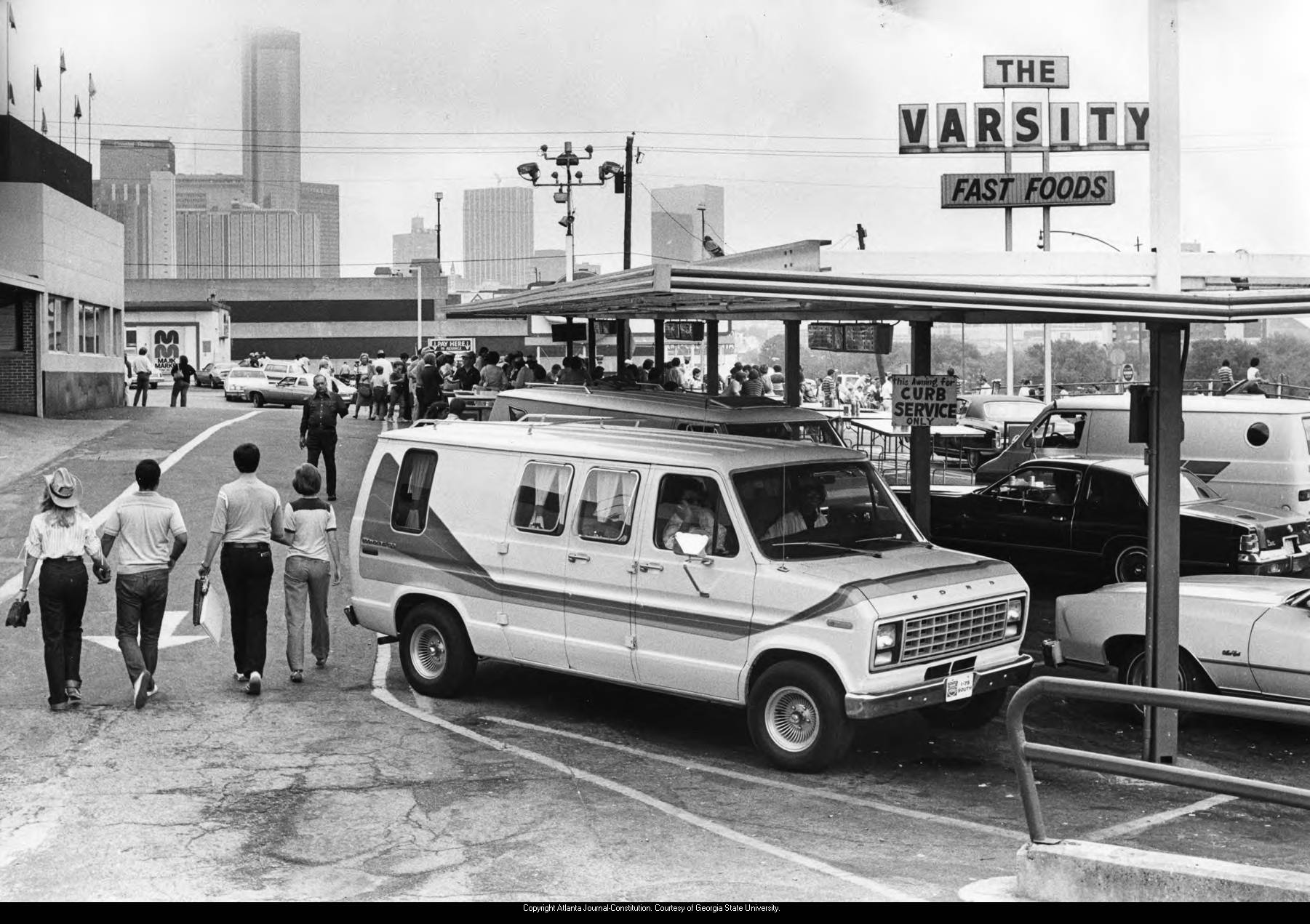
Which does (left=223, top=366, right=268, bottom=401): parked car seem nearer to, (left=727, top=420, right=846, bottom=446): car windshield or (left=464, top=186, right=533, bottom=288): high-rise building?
(left=727, top=420, right=846, bottom=446): car windshield

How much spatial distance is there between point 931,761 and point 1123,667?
2.15 metres

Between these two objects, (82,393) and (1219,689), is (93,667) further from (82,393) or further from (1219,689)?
(82,393)

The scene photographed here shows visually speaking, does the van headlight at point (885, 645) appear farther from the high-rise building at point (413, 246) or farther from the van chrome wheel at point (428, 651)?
the high-rise building at point (413, 246)

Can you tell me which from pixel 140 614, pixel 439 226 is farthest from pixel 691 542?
pixel 439 226

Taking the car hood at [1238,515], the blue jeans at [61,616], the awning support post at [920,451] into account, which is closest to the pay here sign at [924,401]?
the awning support post at [920,451]

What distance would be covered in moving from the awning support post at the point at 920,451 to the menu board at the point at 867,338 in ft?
12.8

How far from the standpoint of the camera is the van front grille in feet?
30.3

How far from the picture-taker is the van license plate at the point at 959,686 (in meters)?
9.45

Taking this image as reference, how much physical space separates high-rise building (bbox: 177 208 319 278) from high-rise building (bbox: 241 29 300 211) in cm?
203

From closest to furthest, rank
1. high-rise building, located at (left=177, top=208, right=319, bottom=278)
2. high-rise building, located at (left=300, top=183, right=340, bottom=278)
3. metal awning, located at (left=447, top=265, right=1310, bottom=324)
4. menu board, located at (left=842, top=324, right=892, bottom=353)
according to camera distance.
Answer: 1. metal awning, located at (left=447, top=265, right=1310, bottom=324)
2. menu board, located at (left=842, top=324, right=892, bottom=353)
3. high-rise building, located at (left=177, top=208, right=319, bottom=278)
4. high-rise building, located at (left=300, top=183, right=340, bottom=278)

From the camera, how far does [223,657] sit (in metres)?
12.6

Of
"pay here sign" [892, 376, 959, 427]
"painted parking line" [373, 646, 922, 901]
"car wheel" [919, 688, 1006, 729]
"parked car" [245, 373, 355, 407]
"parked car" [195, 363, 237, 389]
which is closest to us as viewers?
"painted parking line" [373, 646, 922, 901]

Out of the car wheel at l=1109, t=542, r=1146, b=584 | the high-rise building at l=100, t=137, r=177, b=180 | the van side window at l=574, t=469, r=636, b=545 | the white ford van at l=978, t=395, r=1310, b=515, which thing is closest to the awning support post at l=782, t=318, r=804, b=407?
the white ford van at l=978, t=395, r=1310, b=515

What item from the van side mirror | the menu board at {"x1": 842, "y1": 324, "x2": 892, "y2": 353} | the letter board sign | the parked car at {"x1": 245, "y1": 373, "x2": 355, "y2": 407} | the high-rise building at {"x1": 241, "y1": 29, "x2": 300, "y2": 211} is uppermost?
the high-rise building at {"x1": 241, "y1": 29, "x2": 300, "y2": 211}
